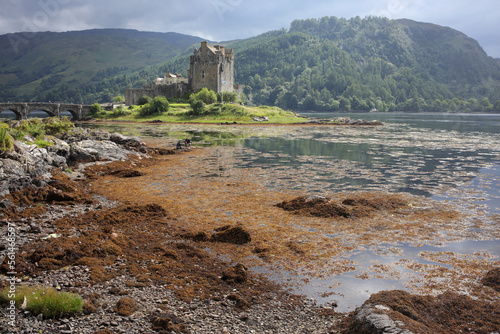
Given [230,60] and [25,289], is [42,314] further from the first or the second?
[230,60]

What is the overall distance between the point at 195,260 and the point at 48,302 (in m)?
4.76

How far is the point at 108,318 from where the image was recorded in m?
8.79

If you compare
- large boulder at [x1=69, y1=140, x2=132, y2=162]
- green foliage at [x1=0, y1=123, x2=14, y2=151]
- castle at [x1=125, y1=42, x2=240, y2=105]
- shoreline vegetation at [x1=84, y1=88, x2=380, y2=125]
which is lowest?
large boulder at [x1=69, y1=140, x2=132, y2=162]

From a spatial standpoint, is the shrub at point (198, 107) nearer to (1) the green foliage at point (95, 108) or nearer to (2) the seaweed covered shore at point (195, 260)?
(1) the green foliage at point (95, 108)

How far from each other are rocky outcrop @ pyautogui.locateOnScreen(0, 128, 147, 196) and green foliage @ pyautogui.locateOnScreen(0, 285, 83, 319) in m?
10.4

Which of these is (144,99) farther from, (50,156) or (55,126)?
(50,156)

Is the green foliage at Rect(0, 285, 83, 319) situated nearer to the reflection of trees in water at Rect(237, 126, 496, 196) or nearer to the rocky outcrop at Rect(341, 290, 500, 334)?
the rocky outcrop at Rect(341, 290, 500, 334)

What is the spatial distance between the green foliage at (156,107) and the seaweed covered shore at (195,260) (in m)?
86.7

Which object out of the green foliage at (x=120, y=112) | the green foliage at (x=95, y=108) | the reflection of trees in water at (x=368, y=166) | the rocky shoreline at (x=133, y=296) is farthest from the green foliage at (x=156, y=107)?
the rocky shoreline at (x=133, y=296)

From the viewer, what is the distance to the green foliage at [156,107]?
107 metres

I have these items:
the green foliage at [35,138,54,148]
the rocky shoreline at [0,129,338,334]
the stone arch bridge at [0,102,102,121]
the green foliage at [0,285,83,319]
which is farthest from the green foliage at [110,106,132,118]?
the green foliage at [0,285,83,319]

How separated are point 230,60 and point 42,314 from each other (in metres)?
129

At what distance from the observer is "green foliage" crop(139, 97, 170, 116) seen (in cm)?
10688

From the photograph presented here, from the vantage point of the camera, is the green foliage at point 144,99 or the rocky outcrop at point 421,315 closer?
the rocky outcrop at point 421,315
